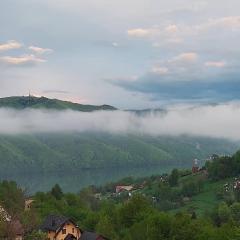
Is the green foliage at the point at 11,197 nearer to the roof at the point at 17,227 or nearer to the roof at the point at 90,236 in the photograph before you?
the roof at the point at 90,236

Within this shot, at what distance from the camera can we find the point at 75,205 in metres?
112

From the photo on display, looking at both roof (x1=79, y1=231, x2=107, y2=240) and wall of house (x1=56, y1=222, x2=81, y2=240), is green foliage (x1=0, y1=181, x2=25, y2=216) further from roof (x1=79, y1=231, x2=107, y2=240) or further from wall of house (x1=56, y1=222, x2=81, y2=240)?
roof (x1=79, y1=231, x2=107, y2=240)

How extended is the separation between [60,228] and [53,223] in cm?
142

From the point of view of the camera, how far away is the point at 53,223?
80.1m

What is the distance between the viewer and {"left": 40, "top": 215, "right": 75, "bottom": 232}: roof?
79.3 m

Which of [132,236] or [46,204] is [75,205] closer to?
[46,204]

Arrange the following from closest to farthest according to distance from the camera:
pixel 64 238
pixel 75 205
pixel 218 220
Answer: pixel 64 238
pixel 75 205
pixel 218 220

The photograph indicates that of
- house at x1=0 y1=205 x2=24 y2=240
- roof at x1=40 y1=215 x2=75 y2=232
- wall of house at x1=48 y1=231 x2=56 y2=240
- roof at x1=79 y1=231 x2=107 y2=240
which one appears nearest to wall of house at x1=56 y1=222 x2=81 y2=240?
wall of house at x1=48 y1=231 x2=56 y2=240

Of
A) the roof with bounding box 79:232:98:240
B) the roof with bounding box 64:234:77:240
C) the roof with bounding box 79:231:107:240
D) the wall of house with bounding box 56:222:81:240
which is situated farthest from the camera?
the wall of house with bounding box 56:222:81:240

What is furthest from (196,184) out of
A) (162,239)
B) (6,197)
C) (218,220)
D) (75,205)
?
(162,239)

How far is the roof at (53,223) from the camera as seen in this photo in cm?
7931

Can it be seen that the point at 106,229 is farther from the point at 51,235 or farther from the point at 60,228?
the point at 51,235

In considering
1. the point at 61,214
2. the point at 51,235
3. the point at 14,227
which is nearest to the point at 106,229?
the point at 51,235

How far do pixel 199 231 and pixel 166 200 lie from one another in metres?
125
